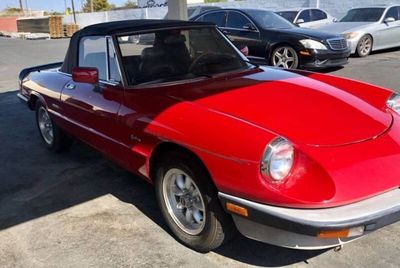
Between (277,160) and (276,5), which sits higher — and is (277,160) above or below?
below

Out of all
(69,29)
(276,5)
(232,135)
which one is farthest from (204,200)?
(69,29)

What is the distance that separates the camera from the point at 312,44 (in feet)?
31.7

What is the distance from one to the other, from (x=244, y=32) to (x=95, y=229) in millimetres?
7727

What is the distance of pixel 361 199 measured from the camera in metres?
2.59

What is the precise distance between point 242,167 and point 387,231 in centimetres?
147

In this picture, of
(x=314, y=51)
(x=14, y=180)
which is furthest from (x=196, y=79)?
(x=314, y=51)

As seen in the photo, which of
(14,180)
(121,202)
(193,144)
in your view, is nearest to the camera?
(193,144)

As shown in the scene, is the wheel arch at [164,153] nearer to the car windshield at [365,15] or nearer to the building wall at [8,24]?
the car windshield at [365,15]

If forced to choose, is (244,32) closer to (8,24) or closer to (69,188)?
(69,188)

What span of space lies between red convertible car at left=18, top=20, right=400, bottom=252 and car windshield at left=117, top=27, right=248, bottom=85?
0.01 metres

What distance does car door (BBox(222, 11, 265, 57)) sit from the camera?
33.7ft

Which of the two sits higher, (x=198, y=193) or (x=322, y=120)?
(x=322, y=120)

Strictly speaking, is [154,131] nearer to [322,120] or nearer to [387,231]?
[322,120]

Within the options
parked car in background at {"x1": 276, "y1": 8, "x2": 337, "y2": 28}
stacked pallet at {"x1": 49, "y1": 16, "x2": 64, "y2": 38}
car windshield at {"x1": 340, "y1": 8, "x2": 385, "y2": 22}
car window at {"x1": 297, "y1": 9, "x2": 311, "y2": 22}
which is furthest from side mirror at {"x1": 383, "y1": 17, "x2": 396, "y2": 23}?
stacked pallet at {"x1": 49, "y1": 16, "x2": 64, "y2": 38}
